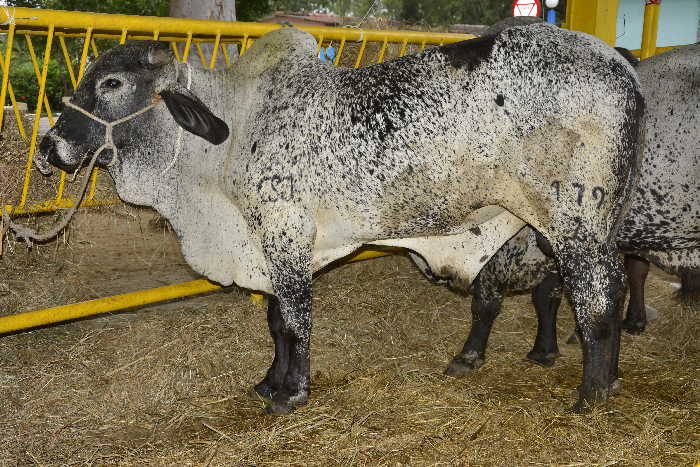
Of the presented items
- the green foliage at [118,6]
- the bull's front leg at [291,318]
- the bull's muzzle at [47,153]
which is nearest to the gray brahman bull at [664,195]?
the bull's front leg at [291,318]

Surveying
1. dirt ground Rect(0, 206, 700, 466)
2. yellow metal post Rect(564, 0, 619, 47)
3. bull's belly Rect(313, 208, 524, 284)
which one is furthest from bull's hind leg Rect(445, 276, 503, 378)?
yellow metal post Rect(564, 0, 619, 47)

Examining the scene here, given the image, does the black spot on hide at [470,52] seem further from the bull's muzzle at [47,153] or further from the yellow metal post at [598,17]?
the yellow metal post at [598,17]

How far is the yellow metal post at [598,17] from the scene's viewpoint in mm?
5230

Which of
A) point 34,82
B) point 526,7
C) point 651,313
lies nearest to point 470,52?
point 651,313

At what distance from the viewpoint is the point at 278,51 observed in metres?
3.72

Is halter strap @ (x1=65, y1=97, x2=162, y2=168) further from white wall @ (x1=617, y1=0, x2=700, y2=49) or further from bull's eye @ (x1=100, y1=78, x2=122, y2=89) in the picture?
white wall @ (x1=617, y1=0, x2=700, y2=49)

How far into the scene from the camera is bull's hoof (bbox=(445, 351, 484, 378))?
4.26 meters

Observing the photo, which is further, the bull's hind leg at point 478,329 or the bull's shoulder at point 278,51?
the bull's hind leg at point 478,329

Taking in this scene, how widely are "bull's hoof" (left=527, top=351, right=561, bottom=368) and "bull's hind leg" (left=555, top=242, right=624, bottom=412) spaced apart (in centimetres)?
93

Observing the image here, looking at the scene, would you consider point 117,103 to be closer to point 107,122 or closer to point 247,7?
point 107,122

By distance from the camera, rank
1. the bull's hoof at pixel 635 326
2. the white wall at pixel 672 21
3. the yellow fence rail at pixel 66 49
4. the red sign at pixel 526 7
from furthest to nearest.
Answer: the white wall at pixel 672 21, the red sign at pixel 526 7, the bull's hoof at pixel 635 326, the yellow fence rail at pixel 66 49

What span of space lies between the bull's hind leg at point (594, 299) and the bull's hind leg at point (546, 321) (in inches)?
34.6

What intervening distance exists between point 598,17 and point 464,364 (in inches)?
113

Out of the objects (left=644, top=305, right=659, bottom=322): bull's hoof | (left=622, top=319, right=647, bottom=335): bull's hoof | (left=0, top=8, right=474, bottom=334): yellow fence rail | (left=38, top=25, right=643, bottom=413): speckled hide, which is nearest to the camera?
(left=38, top=25, right=643, bottom=413): speckled hide
